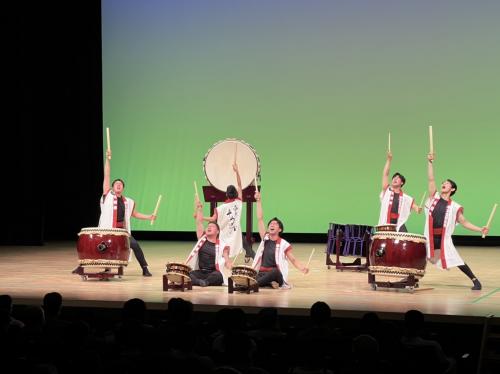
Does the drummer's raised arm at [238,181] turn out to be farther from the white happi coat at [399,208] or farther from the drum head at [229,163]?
the white happi coat at [399,208]

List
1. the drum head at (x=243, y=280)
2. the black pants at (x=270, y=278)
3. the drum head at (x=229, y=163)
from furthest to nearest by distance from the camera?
the drum head at (x=229, y=163) < the black pants at (x=270, y=278) < the drum head at (x=243, y=280)

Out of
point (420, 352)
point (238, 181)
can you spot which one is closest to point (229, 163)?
point (238, 181)

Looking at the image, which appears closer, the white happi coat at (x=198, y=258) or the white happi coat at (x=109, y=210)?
the white happi coat at (x=198, y=258)

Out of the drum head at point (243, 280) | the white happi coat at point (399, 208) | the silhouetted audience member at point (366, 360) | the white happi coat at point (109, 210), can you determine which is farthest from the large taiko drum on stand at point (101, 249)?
the silhouetted audience member at point (366, 360)

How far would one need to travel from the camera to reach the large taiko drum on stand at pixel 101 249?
25.6 feet

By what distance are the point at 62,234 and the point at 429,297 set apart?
6.55 meters

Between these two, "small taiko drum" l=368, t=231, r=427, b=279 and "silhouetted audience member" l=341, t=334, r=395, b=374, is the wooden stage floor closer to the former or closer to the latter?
"small taiko drum" l=368, t=231, r=427, b=279

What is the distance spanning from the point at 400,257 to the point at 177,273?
1708mm

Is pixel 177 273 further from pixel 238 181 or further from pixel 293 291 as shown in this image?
pixel 238 181

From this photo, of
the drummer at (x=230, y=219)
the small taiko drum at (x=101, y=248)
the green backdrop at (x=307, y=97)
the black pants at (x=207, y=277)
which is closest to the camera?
the black pants at (x=207, y=277)

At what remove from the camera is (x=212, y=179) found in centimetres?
980

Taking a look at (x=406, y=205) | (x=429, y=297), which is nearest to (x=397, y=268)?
(x=429, y=297)

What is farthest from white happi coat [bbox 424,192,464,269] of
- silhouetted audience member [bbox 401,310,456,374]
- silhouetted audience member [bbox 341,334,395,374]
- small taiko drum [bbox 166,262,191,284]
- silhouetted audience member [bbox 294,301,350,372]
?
silhouetted audience member [bbox 341,334,395,374]

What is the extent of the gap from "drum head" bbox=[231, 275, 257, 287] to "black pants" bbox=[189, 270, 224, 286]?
1.70 feet
